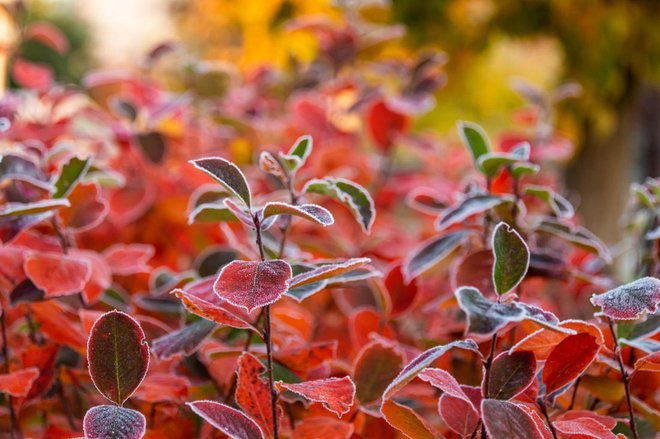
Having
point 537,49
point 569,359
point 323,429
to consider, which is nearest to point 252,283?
point 323,429

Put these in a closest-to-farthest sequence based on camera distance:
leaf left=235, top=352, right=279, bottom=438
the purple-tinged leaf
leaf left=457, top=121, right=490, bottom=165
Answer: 1. leaf left=235, top=352, right=279, bottom=438
2. the purple-tinged leaf
3. leaf left=457, top=121, right=490, bottom=165

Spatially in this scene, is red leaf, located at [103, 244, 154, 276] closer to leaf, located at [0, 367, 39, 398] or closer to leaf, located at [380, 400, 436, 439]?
leaf, located at [0, 367, 39, 398]

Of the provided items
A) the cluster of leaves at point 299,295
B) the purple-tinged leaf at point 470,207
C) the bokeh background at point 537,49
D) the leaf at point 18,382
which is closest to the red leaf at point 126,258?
the cluster of leaves at point 299,295

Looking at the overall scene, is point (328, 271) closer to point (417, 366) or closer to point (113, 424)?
Result: point (417, 366)

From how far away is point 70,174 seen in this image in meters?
0.84

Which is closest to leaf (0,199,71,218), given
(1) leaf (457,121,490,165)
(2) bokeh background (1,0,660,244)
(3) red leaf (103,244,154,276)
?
(3) red leaf (103,244,154,276)

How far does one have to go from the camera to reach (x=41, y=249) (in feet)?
2.97

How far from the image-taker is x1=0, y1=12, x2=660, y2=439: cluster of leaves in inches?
24.4

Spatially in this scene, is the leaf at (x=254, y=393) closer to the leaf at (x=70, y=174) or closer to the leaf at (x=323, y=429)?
the leaf at (x=323, y=429)

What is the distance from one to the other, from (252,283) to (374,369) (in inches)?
8.7

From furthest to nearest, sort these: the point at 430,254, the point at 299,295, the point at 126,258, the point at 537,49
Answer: the point at 537,49, the point at 126,258, the point at 430,254, the point at 299,295

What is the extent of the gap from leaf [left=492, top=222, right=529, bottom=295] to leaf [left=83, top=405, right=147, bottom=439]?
0.31 metres

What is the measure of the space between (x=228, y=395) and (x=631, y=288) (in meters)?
0.42

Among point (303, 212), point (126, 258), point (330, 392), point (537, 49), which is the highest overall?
point (303, 212)
